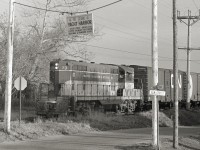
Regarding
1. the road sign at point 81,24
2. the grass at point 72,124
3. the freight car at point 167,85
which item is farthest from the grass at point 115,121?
the road sign at point 81,24

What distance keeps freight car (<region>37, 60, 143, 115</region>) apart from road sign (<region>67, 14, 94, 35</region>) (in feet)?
21.9

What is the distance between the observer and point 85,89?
2816cm

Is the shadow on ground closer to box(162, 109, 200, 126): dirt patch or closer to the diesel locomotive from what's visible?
the diesel locomotive

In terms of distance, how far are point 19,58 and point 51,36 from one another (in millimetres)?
5112

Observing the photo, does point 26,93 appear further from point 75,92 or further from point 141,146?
point 141,146

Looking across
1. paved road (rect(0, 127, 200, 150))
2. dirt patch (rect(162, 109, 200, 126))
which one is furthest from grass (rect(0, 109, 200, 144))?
dirt patch (rect(162, 109, 200, 126))

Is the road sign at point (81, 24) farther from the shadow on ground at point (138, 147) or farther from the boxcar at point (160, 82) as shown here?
the boxcar at point (160, 82)

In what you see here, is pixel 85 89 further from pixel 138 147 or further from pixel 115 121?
pixel 138 147

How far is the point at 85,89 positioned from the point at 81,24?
29.8ft

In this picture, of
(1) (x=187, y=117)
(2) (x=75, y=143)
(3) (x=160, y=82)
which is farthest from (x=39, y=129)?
(1) (x=187, y=117)

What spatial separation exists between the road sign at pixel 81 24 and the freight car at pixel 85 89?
666 cm

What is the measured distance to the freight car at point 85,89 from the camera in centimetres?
2598

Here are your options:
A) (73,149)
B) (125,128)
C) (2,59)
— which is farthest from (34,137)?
(2,59)

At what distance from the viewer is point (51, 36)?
38844 millimetres
